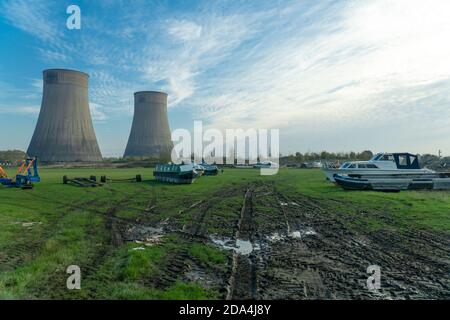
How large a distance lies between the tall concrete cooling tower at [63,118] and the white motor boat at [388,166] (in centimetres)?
3299

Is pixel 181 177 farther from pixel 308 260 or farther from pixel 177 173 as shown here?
pixel 308 260

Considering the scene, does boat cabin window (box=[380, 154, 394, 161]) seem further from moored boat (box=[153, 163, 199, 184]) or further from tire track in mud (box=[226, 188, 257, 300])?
tire track in mud (box=[226, 188, 257, 300])

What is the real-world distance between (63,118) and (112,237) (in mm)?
34839

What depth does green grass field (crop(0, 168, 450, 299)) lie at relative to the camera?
13.9 feet

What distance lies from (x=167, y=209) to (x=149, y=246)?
473 cm

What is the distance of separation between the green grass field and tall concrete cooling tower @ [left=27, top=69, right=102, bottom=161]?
26809mm

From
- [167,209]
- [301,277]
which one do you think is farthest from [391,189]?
[301,277]

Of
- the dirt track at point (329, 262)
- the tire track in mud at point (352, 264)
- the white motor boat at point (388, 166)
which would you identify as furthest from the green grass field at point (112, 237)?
the white motor boat at point (388, 166)

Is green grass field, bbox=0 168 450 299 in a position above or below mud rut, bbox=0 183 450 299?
above

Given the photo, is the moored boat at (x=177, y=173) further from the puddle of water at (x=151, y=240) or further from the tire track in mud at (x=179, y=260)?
the puddle of water at (x=151, y=240)

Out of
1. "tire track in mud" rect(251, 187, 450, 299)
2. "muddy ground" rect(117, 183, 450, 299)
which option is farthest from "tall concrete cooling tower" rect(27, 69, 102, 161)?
"tire track in mud" rect(251, 187, 450, 299)

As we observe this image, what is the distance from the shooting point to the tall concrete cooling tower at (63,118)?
119 feet
